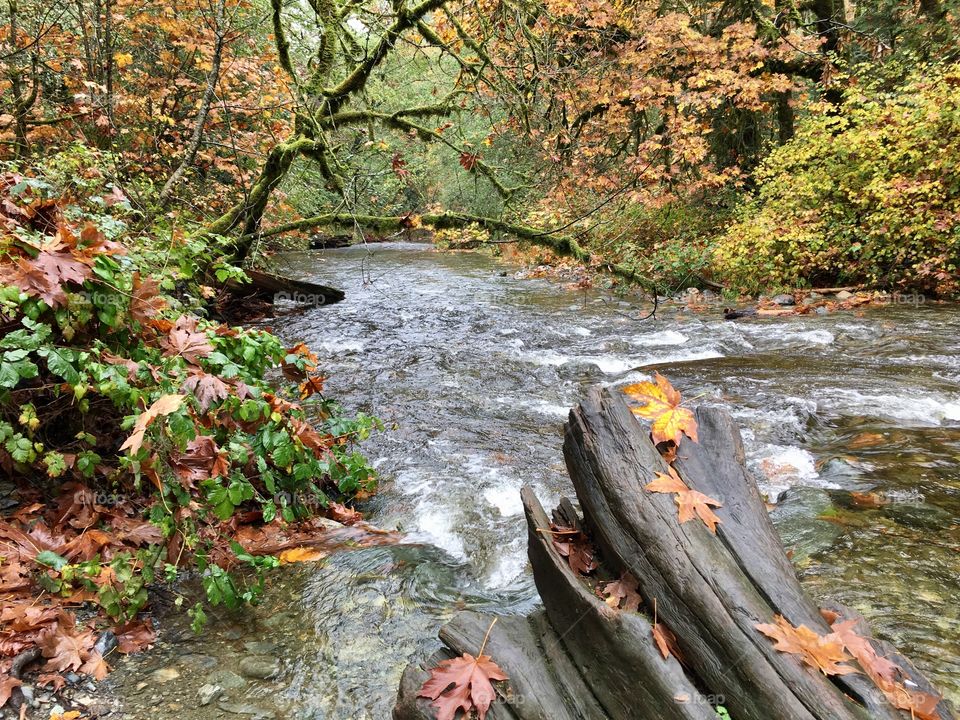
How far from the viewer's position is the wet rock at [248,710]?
2.22 m

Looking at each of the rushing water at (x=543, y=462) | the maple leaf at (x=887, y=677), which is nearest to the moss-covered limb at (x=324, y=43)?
the rushing water at (x=543, y=462)

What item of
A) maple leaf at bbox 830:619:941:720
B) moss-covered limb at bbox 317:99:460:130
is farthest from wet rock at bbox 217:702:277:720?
moss-covered limb at bbox 317:99:460:130

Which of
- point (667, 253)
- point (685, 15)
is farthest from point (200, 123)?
point (685, 15)

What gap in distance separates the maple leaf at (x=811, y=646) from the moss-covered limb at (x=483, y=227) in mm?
6071

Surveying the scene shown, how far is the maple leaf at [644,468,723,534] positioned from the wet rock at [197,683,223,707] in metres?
1.94

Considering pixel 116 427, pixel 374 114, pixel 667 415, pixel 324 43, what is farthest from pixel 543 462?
pixel 324 43

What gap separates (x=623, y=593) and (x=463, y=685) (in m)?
0.69

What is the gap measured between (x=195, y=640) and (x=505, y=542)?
6.12 feet

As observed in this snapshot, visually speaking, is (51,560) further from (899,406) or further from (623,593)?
(899,406)

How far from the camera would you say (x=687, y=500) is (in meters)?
2.30

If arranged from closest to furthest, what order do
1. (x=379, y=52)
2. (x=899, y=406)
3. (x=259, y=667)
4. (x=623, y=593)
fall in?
(x=623, y=593), (x=259, y=667), (x=899, y=406), (x=379, y=52)

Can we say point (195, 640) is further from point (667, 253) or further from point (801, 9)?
point (801, 9)

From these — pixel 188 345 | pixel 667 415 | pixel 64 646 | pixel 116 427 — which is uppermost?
pixel 188 345

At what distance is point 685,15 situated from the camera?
→ 12328mm
